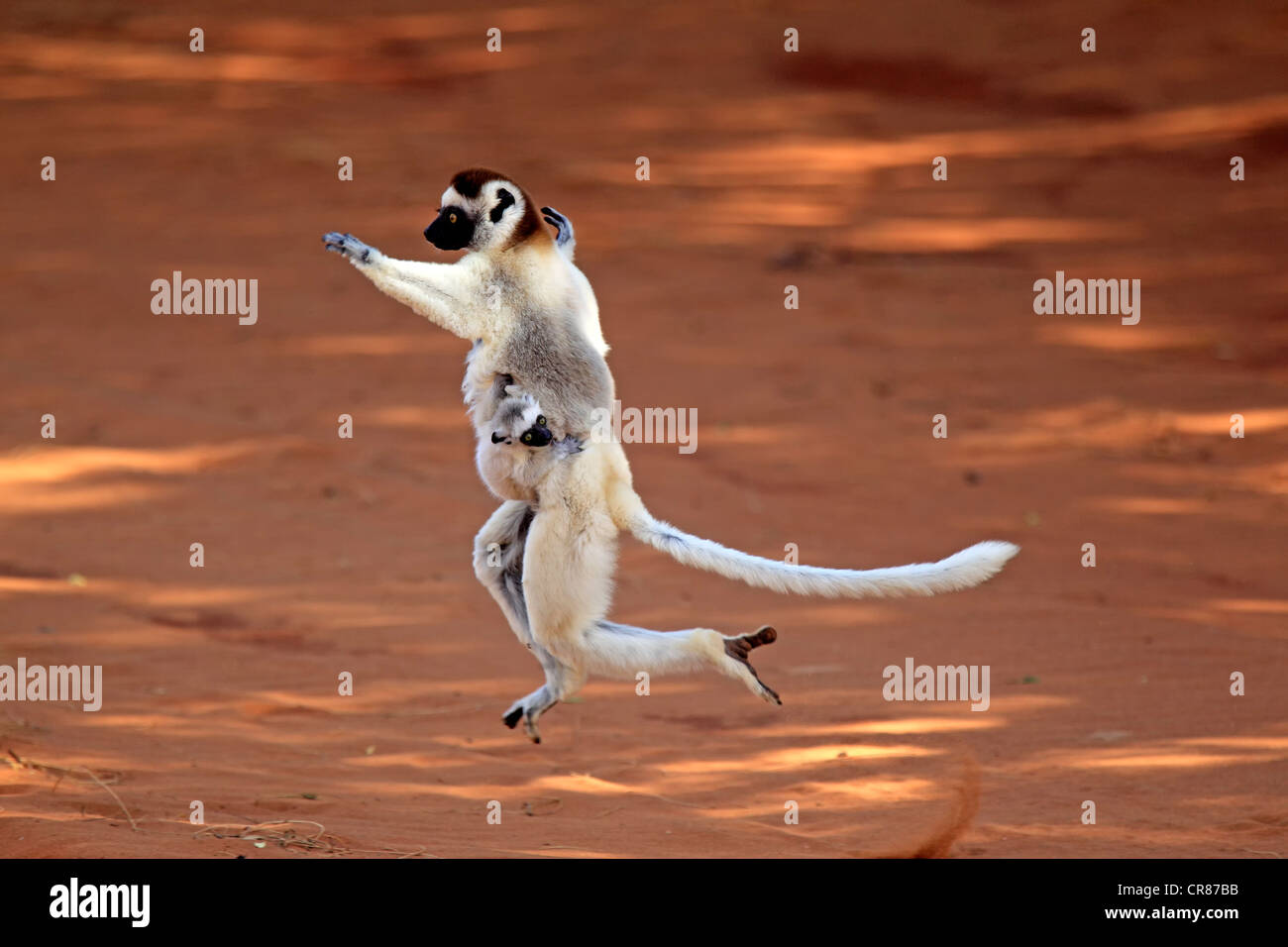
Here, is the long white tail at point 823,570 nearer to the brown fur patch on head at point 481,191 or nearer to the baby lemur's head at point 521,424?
the baby lemur's head at point 521,424

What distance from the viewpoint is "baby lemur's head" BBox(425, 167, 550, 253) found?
530 cm

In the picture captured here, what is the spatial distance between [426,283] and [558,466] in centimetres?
94

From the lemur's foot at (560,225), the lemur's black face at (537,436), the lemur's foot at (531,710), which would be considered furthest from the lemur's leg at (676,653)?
the lemur's foot at (560,225)

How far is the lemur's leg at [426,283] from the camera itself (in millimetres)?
4633

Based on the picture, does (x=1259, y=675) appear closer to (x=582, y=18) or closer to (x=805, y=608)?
(x=805, y=608)

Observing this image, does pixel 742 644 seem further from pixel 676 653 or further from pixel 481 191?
pixel 481 191

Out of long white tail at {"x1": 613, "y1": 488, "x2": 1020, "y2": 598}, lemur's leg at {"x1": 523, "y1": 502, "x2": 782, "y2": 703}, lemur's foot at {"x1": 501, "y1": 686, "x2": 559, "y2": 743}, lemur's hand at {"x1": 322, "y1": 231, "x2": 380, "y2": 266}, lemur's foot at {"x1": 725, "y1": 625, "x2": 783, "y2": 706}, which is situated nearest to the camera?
lemur's hand at {"x1": 322, "y1": 231, "x2": 380, "y2": 266}

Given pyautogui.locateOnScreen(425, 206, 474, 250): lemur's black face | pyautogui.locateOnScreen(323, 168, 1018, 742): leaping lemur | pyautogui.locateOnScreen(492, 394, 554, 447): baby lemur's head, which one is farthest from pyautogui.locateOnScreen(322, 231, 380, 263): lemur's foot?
pyautogui.locateOnScreen(492, 394, 554, 447): baby lemur's head

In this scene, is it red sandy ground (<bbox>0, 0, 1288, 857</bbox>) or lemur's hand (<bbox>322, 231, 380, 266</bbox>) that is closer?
lemur's hand (<bbox>322, 231, 380, 266</bbox>)

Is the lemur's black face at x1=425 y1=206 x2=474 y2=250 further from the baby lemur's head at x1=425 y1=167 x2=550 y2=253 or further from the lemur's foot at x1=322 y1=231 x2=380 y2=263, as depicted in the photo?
the lemur's foot at x1=322 y1=231 x2=380 y2=263

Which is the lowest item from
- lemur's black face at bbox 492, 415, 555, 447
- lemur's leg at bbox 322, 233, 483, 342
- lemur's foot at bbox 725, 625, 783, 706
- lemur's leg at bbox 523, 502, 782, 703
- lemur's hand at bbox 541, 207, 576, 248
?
lemur's foot at bbox 725, 625, 783, 706

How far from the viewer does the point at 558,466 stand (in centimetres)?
546

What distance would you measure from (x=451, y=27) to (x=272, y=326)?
25.4ft

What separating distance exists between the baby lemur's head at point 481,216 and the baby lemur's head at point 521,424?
23.1 inches
